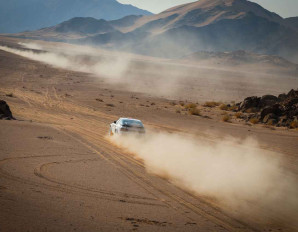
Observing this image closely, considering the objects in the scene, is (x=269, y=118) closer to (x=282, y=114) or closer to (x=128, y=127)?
(x=282, y=114)

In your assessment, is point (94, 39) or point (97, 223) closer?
point (97, 223)

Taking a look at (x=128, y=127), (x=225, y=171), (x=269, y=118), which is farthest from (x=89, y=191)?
(x=269, y=118)

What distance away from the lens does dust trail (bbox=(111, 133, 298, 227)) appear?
941cm

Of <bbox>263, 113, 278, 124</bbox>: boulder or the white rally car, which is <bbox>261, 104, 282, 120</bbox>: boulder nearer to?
<bbox>263, 113, 278, 124</bbox>: boulder

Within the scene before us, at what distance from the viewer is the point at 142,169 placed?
1185 centimetres

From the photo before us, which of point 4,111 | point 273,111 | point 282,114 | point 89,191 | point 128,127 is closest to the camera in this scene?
point 89,191

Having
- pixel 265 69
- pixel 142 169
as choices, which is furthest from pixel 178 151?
pixel 265 69

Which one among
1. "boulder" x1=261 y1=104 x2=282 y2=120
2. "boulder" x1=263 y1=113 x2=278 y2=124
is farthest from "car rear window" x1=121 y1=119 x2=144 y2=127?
"boulder" x1=261 y1=104 x2=282 y2=120

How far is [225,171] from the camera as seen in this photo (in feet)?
40.7

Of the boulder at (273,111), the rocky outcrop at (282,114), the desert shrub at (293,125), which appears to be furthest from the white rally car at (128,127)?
the boulder at (273,111)

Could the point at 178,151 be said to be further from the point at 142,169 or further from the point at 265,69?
the point at 265,69

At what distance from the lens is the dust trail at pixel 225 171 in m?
9.41

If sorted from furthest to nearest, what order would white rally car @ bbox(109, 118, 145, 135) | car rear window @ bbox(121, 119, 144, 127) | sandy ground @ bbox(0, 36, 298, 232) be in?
car rear window @ bbox(121, 119, 144, 127), white rally car @ bbox(109, 118, 145, 135), sandy ground @ bbox(0, 36, 298, 232)

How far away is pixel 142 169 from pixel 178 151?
394cm
